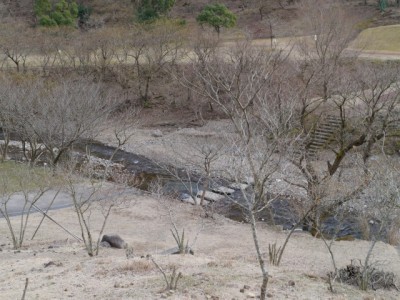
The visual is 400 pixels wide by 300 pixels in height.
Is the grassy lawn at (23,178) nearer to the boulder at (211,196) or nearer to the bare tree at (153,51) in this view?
the boulder at (211,196)

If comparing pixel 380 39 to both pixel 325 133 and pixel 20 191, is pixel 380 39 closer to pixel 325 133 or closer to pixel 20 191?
pixel 325 133

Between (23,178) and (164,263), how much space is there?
878 centimetres

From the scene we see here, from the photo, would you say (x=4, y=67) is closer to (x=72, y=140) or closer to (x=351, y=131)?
(x=72, y=140)

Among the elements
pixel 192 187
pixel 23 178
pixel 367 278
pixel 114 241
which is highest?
pixel 367 278

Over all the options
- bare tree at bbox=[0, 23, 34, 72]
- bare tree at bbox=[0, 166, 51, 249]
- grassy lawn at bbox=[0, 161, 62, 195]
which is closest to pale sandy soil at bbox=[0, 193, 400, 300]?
bare tree at bbox=[0, 166, 51, 249]

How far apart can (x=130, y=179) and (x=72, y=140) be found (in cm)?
319

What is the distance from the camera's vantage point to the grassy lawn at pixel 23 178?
18.3 metres

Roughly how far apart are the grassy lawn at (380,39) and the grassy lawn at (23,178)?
24.9 metres

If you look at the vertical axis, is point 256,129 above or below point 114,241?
above

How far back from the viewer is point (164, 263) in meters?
12.6

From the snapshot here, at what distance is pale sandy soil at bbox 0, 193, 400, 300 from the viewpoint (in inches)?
413

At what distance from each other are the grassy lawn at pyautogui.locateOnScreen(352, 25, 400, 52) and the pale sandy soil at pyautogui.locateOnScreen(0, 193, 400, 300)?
77.8ft

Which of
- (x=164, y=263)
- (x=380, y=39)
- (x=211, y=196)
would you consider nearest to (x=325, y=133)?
(x=211, y=196)

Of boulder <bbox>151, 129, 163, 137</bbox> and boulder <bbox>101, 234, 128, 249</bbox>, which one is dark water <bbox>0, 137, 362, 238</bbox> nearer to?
A: boulder <bbox>151, 129, 163, 137</bbox>
